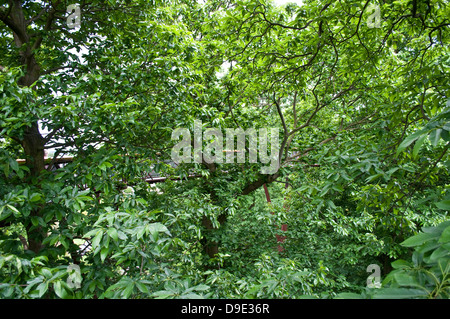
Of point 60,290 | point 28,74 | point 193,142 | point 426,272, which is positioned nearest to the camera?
point 426,272

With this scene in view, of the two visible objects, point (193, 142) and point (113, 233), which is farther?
point (193, 142)

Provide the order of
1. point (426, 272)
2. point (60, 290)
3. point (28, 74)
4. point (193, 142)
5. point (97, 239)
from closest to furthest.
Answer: point (426, 272) → point (60, 290) → point (97, 239) → point (28, 74) → point (193, 142)

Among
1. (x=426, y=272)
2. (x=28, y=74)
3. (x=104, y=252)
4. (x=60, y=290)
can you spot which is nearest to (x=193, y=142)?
(x=28, y=74)

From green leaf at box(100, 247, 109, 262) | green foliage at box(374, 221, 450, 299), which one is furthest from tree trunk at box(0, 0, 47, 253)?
green foliage at box(374, 221, 450, 299)

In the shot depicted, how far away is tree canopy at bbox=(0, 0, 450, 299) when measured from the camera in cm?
155

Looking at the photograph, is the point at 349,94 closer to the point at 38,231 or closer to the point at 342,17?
the point at 342,17

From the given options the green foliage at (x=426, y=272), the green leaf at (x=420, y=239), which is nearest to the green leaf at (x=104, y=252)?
the green foliage at (x=426, y=272)

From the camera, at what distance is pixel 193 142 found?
3.53m

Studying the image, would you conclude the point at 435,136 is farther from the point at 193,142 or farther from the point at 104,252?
the point at 193,142

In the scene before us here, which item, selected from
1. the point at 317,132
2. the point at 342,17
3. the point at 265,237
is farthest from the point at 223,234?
the point at 342,17

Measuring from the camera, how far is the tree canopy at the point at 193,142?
1.55 metres

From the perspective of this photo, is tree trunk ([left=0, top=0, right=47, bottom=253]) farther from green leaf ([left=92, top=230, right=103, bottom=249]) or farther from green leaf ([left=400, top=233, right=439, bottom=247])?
green leaf ([left=400, top=233, right=439, bottom=247])

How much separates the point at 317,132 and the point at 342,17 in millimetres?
2968

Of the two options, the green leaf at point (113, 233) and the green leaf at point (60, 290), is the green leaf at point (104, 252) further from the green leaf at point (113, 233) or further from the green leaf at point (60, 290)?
the green leaf at point (60, 290)
